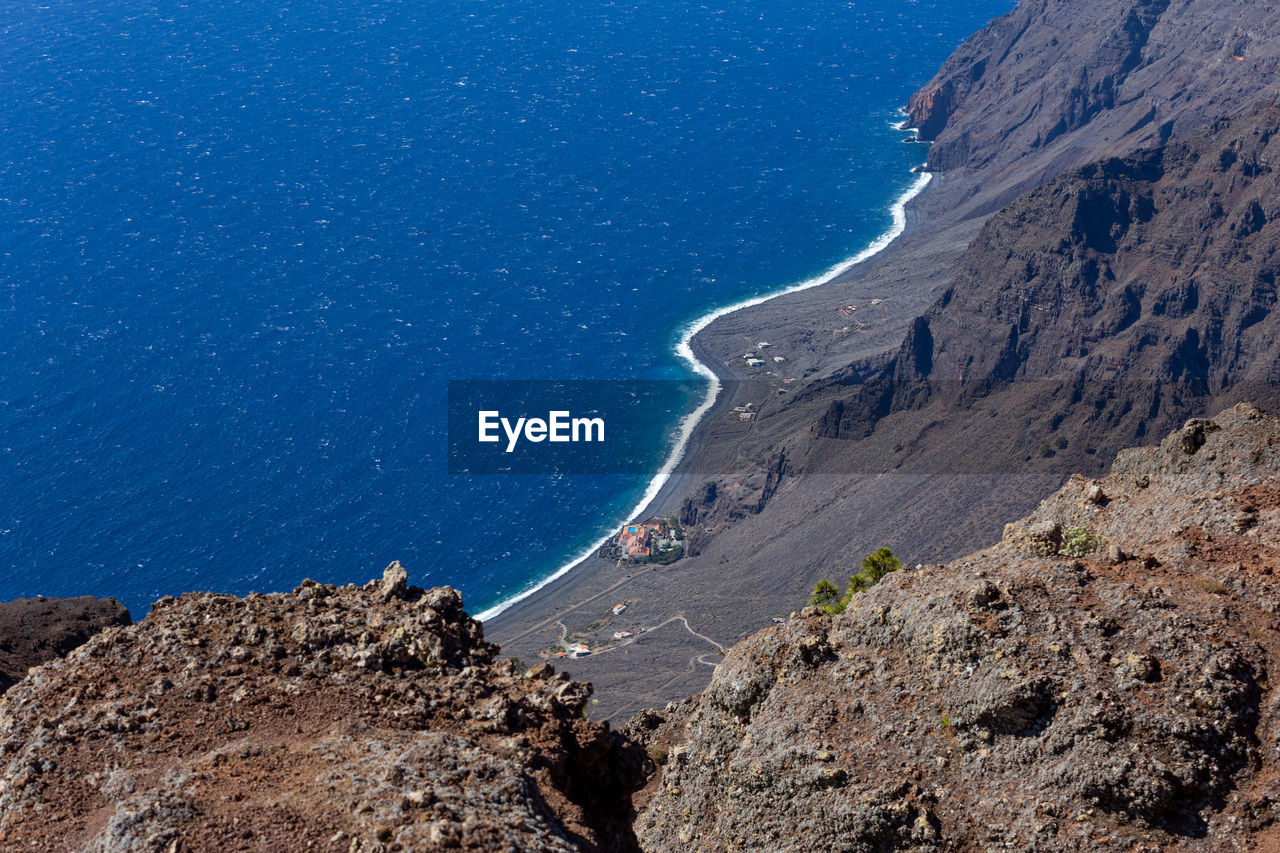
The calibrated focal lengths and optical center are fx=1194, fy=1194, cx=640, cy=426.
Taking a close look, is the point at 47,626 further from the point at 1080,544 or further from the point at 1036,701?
the point at 1036,701

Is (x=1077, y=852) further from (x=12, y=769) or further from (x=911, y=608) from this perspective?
(x=12, y=769)

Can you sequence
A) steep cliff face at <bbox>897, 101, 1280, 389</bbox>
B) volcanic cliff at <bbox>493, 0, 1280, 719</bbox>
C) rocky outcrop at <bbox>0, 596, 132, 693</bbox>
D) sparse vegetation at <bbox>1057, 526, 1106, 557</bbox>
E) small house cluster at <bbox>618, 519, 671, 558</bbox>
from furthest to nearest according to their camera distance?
small house cluster at <bbox>618, 519, 671, 558</bbox>
steep cliff face at <bbox>897, 101, 1280, 389</bbox>
volcanic cliff at <bbox>493, 0, 1280, 719</bbox>
rocky outcrop at <bbox>0, 596, 132, 693</bbox>
sparse vegetation at <bbox>1057, 526, 1106, 557</bbox>

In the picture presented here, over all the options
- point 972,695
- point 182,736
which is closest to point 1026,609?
point 972,695

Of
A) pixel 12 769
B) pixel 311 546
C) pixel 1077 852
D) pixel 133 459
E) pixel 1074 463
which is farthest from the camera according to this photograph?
pixel 133 459

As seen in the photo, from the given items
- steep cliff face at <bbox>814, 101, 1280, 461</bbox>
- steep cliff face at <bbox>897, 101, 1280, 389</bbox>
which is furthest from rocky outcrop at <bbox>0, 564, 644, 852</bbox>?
steep cliff face at <bbox>897, 101, 1280, 389</bbox>

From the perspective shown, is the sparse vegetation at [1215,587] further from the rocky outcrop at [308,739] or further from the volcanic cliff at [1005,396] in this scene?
the volcanic cliff at [1005,396]

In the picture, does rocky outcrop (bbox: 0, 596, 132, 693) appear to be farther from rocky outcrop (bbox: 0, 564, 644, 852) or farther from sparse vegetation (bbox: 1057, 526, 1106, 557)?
sparse vegetation (bbox: 1057, 526, 1106, 557)
